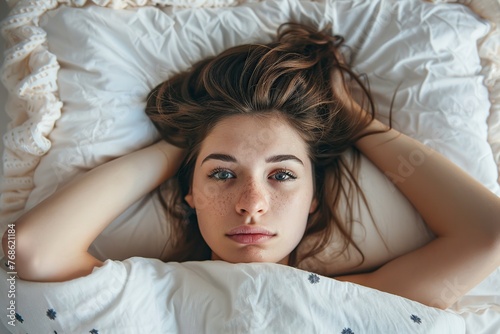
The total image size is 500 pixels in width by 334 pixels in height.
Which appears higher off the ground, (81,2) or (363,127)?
(81,2)

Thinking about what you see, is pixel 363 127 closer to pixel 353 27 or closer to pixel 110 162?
pixel 353 27

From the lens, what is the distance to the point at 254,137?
1031 millimetres

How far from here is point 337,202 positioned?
117 cm

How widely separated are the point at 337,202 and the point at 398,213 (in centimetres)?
15

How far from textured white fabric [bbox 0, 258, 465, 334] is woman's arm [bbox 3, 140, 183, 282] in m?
0.05

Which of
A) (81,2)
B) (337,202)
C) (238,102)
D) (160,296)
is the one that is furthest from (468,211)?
(81,2)

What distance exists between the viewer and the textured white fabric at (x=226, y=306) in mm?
907

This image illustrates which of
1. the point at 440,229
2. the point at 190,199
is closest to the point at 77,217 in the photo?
the point at 190,199

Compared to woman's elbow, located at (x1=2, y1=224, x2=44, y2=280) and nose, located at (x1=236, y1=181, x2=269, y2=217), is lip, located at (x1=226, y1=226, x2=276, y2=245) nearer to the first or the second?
nose, located at (x1=236, y1=181, x2=269, y2=217)

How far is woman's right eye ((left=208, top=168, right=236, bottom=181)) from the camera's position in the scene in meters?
1.04

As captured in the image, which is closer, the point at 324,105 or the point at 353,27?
the point at 324,105

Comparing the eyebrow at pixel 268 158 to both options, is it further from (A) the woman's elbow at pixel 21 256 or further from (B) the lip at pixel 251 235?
(A) the woman's elbow at pixel 21 256

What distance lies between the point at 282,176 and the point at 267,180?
38 mm

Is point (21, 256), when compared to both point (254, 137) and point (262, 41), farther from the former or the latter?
point (262, 41)
